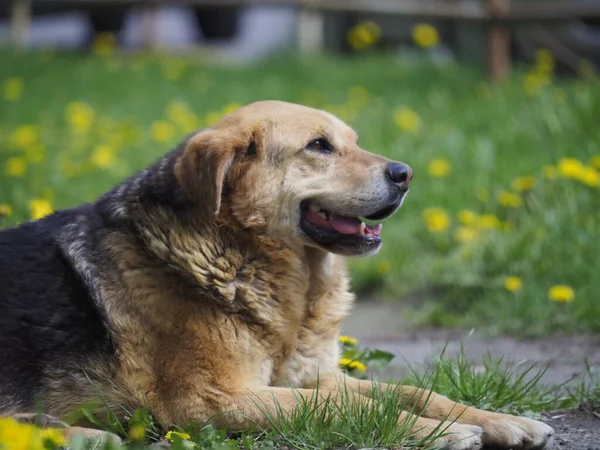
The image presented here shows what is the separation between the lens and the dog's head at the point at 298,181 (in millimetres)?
3924

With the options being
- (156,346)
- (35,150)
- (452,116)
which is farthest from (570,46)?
(156,346)

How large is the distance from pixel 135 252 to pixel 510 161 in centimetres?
467

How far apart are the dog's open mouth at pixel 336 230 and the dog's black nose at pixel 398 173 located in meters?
0.11

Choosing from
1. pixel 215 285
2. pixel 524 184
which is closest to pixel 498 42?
pixel 524 184

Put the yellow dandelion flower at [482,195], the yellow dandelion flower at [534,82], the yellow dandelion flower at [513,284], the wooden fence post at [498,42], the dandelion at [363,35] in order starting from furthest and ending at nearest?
the dandelion at [363,35] → the wooden fence post at [498,42] → the yellow dandelion flower at [534,82] → the yellow dandelion flower at [482,195] → the yellow dandelion flower at [513,284]

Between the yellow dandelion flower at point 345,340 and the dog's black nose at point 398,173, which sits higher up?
the dog's black nose at point 398,173

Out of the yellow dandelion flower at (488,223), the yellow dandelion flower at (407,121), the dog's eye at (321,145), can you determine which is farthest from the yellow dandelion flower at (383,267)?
the dog's eye at (321,145)

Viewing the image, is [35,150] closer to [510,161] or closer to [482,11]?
[510,161]

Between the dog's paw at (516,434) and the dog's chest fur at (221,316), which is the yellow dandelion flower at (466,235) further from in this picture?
the dog's paw at (516,434)

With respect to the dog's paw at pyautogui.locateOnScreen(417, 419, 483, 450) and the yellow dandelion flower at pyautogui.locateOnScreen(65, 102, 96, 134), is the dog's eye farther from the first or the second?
the yellow dandelion flower at pyautogui.locateOnScreen(65, 102, 96, 134)

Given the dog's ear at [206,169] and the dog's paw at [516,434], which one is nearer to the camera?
the dog's paw at [516,434]

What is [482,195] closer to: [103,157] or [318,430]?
[103,157]

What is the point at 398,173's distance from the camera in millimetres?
3992

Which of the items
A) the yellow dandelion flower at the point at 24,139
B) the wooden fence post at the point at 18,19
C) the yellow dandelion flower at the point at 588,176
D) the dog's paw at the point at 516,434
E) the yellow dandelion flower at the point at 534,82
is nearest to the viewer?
the dog's paw at the point at 516,434
